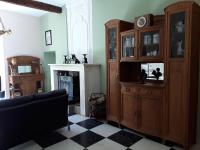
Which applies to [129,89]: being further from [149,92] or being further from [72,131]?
A: [72,131]

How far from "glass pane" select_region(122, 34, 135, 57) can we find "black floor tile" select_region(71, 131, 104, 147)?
1528 mm

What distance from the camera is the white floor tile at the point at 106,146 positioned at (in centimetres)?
254

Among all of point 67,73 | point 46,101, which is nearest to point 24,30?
point 67,73

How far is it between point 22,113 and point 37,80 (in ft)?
12.4

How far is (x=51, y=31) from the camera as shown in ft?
18.8

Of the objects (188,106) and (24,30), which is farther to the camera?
(24,30)

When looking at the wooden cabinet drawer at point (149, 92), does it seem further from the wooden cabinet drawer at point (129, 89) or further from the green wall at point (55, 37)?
the green wall at point (55, 37)

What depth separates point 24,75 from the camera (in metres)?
5.66

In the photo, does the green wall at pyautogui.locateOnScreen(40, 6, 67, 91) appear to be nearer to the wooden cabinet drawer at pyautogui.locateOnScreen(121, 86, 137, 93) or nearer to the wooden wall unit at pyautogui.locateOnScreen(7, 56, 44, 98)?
the wooden wall unit at pyautogui.locateOnScreen(7, 56, 44, 98)

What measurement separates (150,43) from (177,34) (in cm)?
47

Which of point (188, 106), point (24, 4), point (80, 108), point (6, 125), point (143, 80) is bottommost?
point (80, 108)

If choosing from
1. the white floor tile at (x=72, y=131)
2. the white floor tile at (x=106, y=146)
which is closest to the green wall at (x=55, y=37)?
the white floor tile at (x=72, y=131)

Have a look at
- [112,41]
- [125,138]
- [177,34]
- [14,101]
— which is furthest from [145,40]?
[14,101]

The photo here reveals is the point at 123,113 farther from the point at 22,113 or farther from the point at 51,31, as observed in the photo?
the point at 51,31
